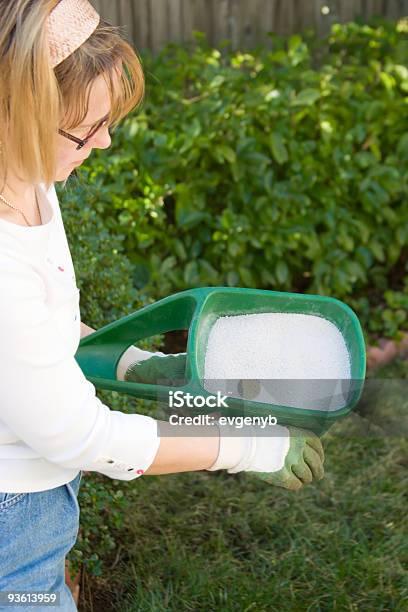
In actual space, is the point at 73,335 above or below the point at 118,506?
above

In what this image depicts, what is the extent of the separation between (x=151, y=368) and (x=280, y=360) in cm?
25

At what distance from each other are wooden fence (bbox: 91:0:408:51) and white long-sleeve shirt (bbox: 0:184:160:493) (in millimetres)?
2839

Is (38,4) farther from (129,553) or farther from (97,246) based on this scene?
(129,553)

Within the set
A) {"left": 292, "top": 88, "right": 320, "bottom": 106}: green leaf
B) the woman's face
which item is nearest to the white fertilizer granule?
the woman's face

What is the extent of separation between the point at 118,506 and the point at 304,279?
179 centimetres

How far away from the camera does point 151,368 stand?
1.73m

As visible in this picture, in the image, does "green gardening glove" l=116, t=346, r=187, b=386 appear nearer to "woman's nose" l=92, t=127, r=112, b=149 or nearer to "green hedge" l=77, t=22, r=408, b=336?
"woman's nose" l=92, t=127, r=112, b=149

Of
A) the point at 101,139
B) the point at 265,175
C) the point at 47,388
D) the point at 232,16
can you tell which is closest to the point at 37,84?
the point at 101,139

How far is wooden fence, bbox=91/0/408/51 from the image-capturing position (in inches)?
160

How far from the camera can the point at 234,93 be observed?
334cm

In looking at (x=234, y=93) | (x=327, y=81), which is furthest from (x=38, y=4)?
(x=327, y=81)

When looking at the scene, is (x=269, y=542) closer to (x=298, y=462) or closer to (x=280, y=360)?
(x=280, y=360)

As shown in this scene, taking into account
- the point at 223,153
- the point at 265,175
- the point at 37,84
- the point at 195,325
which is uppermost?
the point at 37,84

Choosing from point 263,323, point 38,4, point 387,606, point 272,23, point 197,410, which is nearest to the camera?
point 38,4
